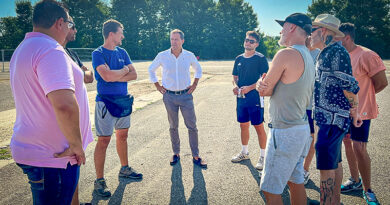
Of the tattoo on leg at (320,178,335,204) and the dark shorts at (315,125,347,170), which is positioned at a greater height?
the dark shorts at (315,125,347,170)

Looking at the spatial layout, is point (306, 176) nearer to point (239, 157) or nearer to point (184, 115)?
point (239, 157)

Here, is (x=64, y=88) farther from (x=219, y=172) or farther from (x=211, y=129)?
(x=211, y=129)

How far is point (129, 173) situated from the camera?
13.0ft

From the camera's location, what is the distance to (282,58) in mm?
2246

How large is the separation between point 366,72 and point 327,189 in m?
1.62

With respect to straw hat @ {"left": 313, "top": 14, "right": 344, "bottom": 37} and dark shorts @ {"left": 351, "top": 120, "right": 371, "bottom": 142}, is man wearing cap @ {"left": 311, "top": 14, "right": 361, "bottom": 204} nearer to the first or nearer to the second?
straw hat @ {"left": 313, "top": 14, "right": 344, "bottom": 37}

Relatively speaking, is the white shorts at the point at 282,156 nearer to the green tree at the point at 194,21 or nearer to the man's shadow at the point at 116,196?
the man's shadow at the point at 116,196

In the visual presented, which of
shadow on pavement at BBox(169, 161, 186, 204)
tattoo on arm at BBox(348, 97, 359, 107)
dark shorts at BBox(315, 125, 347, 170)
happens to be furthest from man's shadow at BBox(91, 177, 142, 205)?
tattoo on arm at BBox(348, 97, 359, 107)

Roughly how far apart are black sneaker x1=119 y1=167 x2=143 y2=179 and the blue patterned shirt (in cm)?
264

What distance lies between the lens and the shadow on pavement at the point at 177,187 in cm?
334

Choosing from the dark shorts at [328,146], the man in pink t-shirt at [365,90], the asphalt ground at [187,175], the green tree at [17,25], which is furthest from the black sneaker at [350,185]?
the green tree at [17,25]

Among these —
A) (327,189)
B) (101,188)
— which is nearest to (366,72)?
(327,189)

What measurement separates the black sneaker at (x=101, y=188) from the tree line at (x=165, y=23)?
4393cm

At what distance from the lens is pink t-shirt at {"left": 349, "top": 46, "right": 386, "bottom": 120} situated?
10.5ft
